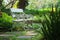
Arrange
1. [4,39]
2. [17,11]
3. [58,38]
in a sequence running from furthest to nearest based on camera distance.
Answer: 1. [17,11]
2. [4,39]
3. [58,38]

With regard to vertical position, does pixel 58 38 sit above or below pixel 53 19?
below

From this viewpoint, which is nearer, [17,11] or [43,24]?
[43,24]

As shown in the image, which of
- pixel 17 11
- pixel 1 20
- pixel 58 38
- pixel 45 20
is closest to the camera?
pixel 58 38

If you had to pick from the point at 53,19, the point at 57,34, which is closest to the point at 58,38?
the point at 57,34

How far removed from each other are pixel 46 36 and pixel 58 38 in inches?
5.5

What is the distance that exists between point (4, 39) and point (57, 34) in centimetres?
272

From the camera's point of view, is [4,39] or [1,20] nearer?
[4,39]

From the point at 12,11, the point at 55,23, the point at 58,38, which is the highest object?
the point at 55,23

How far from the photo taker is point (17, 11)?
970cm

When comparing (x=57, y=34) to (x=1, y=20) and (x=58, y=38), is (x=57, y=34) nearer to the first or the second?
(x=58, y=38)

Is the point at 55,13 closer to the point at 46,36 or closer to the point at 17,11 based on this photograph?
the point at 46,36

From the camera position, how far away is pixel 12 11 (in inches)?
387

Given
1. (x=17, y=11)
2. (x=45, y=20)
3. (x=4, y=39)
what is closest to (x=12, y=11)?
(x=17, y=11)

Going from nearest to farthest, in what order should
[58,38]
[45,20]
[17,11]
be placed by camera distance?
1. [58,38]
2. [45,20]
3. [17,11]
